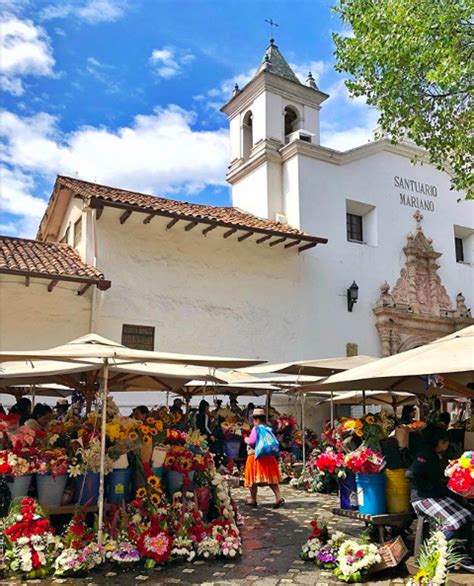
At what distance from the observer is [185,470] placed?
22.5 ft

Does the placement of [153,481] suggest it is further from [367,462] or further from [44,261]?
[44,261]

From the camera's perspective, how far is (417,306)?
19484mm

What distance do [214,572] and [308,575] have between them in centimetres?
93

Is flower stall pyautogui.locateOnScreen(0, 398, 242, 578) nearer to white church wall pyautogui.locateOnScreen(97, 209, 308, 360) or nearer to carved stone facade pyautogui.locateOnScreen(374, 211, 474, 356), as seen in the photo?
white church wall pyautogui.locateOnScreen(97, 209, 308, 360)

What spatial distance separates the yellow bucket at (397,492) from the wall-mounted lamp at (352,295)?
11993mm

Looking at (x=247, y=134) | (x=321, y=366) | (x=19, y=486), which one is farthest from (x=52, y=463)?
(x=247, y=134)

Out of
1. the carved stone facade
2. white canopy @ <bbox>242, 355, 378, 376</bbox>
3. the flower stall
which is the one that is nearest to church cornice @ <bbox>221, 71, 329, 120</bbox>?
the carved stone facade

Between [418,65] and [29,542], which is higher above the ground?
[418,65]

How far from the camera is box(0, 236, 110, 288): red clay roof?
41.3ft

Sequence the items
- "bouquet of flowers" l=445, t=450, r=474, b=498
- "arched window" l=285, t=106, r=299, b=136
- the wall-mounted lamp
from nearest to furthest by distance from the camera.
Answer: "bouquet of flowers" l=445, t=450, r=474, b=498 < the wall-mounted lamp < "arched window" l=285, t=106, r=299, b=136

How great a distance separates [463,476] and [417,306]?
603 inches

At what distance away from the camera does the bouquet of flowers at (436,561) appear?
15.8ft

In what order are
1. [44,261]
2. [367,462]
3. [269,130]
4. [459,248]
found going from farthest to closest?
[459,248] < [269,130] < [44,261] < [367,462]

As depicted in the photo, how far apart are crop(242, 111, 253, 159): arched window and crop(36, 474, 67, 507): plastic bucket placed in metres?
16.0
